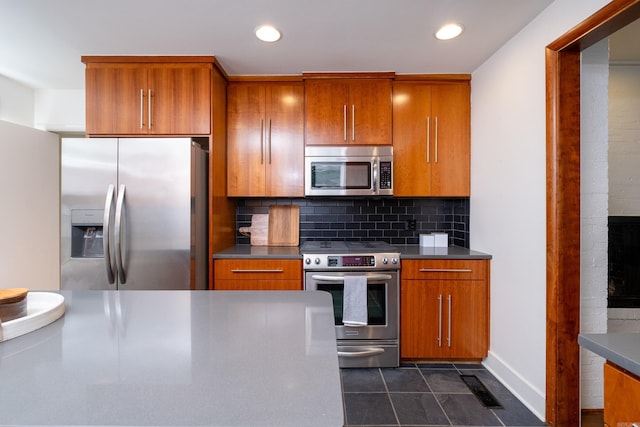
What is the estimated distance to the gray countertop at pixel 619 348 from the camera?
771 mm

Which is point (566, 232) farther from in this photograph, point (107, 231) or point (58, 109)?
point (58, 109)

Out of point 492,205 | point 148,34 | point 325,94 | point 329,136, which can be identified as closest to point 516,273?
point 492,205

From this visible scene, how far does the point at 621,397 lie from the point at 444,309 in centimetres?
172

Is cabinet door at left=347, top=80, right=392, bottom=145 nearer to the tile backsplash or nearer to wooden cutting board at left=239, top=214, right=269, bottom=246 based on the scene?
the tile backsplash

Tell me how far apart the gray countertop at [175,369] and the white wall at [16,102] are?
2.97 m

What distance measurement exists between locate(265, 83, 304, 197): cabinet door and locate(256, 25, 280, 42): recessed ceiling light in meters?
0.64

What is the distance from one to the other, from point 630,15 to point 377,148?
163cm

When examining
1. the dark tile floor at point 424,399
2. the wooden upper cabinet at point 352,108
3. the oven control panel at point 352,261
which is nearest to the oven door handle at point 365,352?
the dark tile floor at point 424,399

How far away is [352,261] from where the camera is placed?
8.18 ft

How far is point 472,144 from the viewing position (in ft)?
9.13

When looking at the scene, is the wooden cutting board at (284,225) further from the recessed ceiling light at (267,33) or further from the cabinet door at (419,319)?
the recessed ceiling light at (267,33)

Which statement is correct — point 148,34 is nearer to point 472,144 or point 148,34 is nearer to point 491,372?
point 472,144

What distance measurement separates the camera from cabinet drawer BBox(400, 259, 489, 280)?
8.27ft

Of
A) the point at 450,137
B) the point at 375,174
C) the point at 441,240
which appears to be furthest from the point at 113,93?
the point at 441,240
